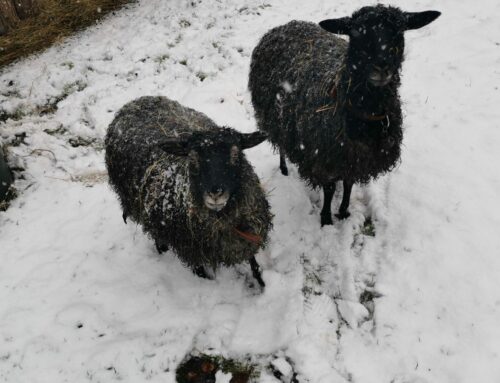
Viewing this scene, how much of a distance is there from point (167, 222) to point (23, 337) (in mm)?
1980

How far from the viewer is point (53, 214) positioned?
541cm

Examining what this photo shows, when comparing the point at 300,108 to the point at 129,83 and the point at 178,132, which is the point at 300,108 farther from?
the point at 129,83

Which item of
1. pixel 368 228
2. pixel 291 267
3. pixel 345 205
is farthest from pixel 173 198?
pixel 368 228

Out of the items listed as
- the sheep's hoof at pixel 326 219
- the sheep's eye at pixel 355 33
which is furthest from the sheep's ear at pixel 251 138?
the sheep's hoof at pixel 326 219

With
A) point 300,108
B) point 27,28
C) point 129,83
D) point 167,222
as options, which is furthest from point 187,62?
point 167,222

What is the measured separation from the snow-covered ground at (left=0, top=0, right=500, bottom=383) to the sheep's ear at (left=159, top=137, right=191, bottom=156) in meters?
1.76

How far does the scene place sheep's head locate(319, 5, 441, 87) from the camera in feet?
10.2

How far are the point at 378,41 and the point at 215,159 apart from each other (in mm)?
1637

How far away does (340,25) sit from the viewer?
3422 millimetres

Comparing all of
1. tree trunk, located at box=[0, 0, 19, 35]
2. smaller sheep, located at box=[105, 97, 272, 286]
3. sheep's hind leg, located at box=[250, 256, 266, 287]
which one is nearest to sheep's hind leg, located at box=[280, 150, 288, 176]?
smaller sheep, located at box=[105, 97, 272, 286]

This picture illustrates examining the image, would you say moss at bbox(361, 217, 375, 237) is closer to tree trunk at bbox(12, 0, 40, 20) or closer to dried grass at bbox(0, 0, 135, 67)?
dried grass at bbox(0, 0, 135, 67)

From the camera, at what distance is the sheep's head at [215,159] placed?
312 centimetres

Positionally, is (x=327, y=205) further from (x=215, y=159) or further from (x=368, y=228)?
(x=215, y=159)

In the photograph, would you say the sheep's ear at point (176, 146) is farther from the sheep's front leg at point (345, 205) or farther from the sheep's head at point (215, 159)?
the sheep's front leg at point (345, 205)
